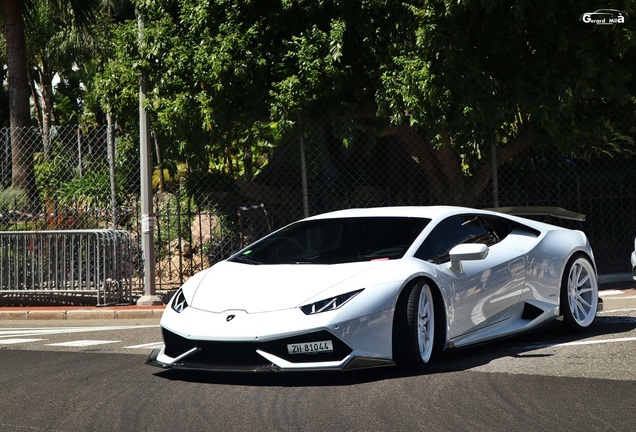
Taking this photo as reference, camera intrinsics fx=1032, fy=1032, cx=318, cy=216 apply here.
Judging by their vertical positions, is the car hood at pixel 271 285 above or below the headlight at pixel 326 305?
above

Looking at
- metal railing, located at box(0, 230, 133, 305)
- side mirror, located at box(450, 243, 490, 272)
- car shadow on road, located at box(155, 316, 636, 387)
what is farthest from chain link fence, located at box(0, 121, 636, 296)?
side mirror, located at box(450, 243, 490, 272)

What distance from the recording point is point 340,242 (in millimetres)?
8086

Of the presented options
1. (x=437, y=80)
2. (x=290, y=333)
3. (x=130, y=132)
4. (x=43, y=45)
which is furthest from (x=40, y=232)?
(x=43, y=45)

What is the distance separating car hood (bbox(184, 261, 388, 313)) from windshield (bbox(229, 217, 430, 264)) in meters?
0.28

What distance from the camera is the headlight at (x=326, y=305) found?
6.89 m

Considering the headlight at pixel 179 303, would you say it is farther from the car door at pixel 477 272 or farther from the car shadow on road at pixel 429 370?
the car door at pixel 477 272

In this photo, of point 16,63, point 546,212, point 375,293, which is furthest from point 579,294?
point 16,63

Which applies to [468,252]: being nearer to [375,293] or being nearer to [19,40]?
[375,293]

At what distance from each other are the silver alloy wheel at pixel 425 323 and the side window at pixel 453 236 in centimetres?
39

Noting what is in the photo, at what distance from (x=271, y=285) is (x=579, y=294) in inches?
135

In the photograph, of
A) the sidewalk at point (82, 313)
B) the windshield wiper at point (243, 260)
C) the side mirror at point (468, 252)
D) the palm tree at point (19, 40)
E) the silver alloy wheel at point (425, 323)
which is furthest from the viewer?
the palm tree at point (19, 40)

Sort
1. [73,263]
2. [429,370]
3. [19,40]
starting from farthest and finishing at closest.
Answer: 1. [19,40]
2. [73,263]
3. [429,370]

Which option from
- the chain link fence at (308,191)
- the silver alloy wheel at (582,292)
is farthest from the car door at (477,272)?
the chain link fence at (308,191)

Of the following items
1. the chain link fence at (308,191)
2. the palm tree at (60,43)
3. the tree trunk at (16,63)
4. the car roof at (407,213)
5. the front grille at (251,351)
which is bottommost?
the front grille at (251,351)
